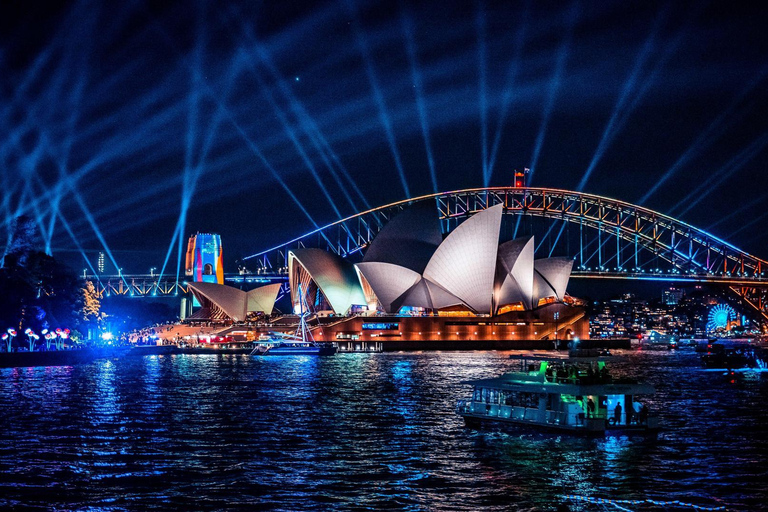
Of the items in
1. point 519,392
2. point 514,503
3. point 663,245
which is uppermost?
point 663,245

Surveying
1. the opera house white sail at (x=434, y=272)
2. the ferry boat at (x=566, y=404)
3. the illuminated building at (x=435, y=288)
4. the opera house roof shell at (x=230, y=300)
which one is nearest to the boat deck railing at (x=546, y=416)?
the ferry boat at (x=566, y=404)

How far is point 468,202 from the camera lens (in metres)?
145

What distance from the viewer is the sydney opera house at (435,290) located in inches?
4791

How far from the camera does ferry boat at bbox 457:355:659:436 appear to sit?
3184cm

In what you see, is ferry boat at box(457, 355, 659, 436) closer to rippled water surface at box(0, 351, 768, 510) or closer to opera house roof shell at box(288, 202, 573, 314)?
rippled water surface at box(0, 351, 768, 510)

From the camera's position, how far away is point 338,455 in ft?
96.9

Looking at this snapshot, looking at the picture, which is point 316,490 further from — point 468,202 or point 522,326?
point 468,202

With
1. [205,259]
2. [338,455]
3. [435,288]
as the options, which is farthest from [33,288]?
[205,259]

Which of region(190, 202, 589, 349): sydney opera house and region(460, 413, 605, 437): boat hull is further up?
region(190, 202, 589, 349): sydney opera house

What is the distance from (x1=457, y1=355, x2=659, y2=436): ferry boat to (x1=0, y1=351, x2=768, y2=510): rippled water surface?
2.31 feet

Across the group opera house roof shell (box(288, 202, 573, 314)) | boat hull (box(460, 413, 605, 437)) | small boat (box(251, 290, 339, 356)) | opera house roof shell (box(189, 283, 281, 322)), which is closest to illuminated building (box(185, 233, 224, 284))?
opera house roof shell (box(189, 283, 281, 322))

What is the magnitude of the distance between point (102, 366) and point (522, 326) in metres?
69.5

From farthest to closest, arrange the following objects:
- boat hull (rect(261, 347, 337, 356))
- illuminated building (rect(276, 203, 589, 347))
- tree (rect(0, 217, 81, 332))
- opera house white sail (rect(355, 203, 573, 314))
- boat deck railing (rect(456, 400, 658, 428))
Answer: illuminated building (rect(276, 203, 589, 347)), opera house white sail (rect(355, 203, 573, 314)), boat hull (rect(261, 347, 337, 356)), tree (rect(0, 217, 81, 332)), boat deck railing (rect(456, 400, 658, 428))

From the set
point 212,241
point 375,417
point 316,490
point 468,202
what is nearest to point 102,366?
point 375,417
